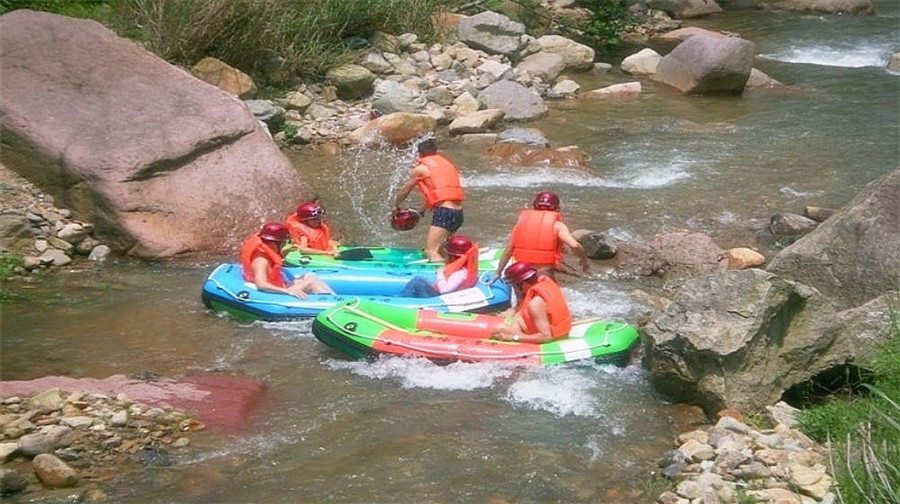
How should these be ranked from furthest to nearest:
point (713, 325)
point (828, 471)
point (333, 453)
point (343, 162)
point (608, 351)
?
point (343, 162), point (608, 351), point (713, 325), point (333, 453), point (828, 471)

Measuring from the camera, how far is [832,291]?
7.63m

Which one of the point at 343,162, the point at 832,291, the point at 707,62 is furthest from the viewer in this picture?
the point at 707,62

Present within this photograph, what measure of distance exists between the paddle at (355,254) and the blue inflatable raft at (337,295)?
1.02 feet

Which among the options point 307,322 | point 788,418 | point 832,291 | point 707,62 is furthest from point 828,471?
point 707,62

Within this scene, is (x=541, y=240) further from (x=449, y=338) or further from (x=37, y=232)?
(x=37, y=232)

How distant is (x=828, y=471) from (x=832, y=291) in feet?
8.79

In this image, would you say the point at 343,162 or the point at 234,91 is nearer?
the point at 343,162

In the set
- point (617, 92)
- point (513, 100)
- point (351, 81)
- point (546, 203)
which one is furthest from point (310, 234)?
point (617, 92)

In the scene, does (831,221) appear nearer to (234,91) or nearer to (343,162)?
(343,162)

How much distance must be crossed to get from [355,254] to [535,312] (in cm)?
218

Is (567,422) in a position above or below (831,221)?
below

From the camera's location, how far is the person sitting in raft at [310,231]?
8978mm

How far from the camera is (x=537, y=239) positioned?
7895mm

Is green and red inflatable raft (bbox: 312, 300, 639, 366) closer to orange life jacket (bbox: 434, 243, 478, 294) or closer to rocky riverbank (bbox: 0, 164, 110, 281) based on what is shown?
orange life jacket (bbox: 434, 243, 478, 294)
